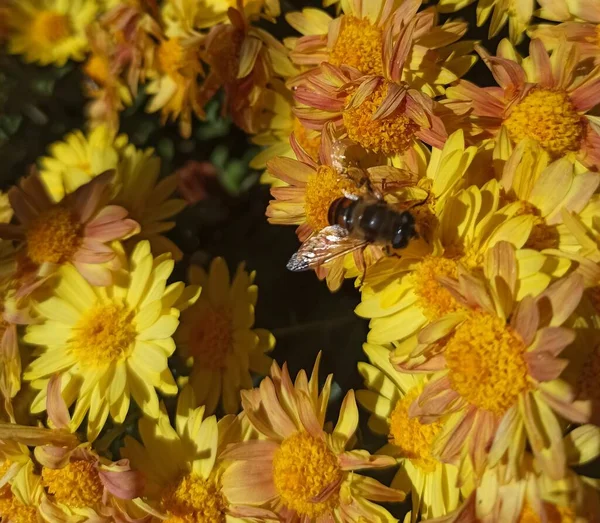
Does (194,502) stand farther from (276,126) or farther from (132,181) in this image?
(276,126)

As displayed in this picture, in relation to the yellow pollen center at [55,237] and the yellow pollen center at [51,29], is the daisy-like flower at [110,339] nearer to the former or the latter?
the yellow pollen center at [55,237]

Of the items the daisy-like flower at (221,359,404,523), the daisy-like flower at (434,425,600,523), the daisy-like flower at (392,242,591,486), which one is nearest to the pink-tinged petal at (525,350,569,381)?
the daisy-like flower at (392,242,591,486)

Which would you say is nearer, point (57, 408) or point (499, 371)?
point (499, 371)

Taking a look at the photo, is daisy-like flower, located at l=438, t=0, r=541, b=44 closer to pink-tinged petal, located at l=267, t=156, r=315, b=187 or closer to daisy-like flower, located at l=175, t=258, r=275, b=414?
pink-tinged petal, located at l=267, t=156, r=315, b=187

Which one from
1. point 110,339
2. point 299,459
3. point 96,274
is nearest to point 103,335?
point 110,339

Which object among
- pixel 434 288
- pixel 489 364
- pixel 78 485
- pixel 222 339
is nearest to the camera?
pixel 489 364

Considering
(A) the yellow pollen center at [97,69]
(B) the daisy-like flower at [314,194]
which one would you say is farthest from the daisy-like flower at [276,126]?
(A) the yellow pollen center at [97,69]

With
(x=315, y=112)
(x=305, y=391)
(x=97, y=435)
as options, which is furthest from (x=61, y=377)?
(x=315, y=112)
